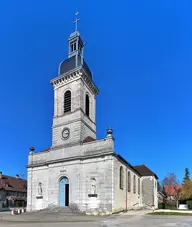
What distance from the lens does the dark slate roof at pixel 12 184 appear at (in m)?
49.7

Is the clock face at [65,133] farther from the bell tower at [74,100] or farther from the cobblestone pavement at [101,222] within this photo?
the cobblestone pavement at [101,222]

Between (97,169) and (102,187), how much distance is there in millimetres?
1989

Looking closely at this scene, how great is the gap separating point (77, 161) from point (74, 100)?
→ 7.78 meters

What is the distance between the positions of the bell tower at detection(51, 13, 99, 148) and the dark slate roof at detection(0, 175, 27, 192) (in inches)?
891

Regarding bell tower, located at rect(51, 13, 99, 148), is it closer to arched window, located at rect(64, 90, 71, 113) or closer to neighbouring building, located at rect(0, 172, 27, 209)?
arched window, located at rect(64, 90, 71, 113)

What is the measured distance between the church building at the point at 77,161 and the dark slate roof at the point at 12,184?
18746 millimetres

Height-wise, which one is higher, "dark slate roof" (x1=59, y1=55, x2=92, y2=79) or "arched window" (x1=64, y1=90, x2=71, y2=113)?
"dark slate roof" (x1=59, y1=55, x2=92, y2=79)

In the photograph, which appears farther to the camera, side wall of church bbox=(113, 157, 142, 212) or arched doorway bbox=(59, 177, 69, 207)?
arched doorway bbox=(59, 177, 69, 207)

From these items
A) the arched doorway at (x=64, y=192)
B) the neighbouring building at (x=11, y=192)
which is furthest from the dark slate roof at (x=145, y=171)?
the neighbouring building at (x=11, y=192)

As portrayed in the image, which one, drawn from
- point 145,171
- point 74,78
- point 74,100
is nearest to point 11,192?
point 145,171

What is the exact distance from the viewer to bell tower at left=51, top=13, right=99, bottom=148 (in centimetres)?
3166

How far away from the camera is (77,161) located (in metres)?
29.5

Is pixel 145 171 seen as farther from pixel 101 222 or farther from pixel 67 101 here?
pixel 101 222

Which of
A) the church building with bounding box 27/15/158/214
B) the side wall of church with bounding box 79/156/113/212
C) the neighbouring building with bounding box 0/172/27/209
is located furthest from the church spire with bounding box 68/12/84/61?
the neighbouring building with bounding box 0/172/27/209
